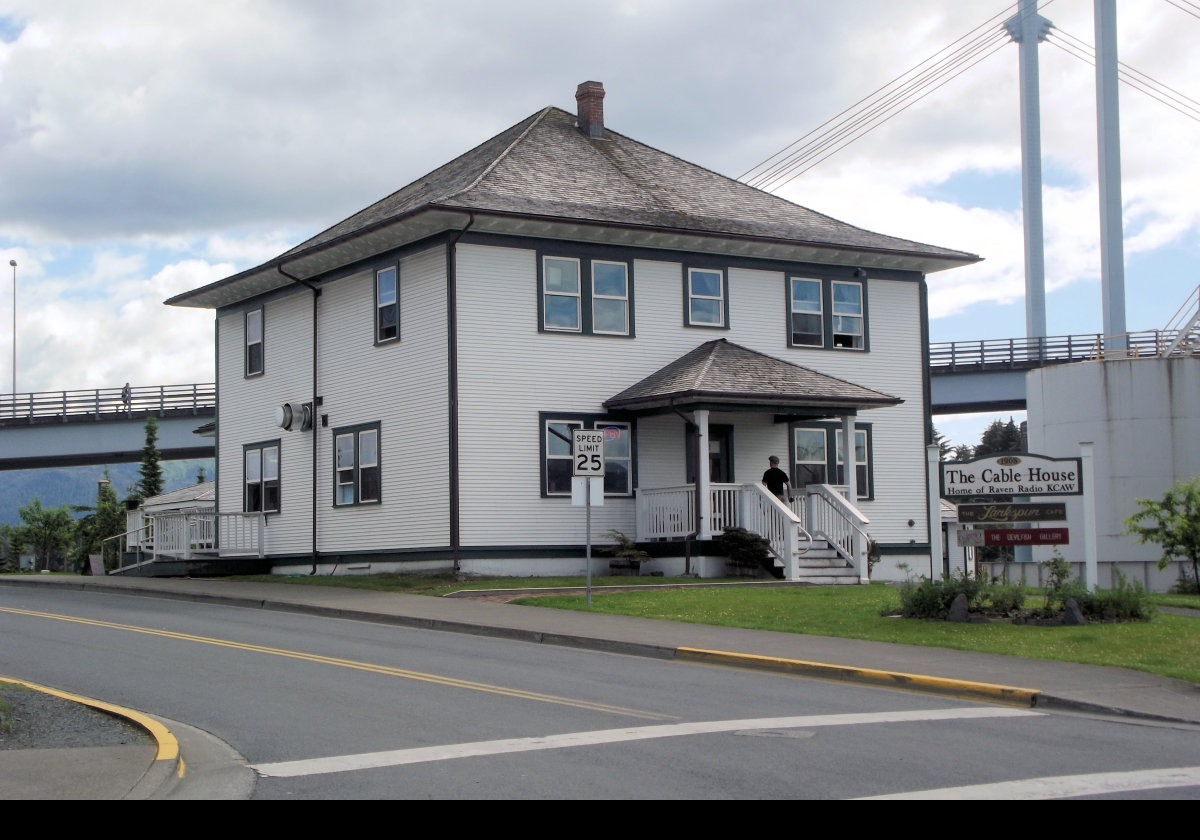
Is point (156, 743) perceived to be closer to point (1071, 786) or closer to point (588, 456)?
point (1071, 786)

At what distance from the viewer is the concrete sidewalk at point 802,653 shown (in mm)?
12734

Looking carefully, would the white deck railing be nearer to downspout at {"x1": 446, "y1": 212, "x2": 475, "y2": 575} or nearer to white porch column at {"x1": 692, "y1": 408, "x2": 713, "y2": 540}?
white porch column at {"x1": 692, "y1": 408, "x2": 713, "y2": 540}

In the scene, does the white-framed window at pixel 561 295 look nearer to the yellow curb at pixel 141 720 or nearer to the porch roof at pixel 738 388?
the porch roof at pixel 738 388

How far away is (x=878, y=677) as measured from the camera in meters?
14.0

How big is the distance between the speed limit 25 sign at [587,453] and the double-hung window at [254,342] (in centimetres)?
1442

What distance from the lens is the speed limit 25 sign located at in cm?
2034

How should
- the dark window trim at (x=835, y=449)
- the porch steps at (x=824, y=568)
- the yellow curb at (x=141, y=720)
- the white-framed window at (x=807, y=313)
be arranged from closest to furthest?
1. the yellow curb at (x=141, y=720)
2. the porch steps at (x=824, y=568)
3. the dark window trim at (x=835, y=449)
4. the white-framed window at (x=807, y=313)

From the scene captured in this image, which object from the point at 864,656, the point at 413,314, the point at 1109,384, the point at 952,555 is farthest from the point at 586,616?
the point at 1109,384

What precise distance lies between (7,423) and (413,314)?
32.4 metres

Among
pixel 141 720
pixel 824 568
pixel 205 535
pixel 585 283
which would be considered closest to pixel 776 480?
pixel 824 568

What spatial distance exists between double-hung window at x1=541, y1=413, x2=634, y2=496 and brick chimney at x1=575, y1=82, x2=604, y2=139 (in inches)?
338

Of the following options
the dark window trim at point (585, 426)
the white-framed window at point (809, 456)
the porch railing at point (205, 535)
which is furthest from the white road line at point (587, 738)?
the porch railing at point (205, 535)

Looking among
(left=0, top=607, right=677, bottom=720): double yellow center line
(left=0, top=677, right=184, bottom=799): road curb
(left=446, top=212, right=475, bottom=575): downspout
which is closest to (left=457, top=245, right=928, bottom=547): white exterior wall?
(left=446, top=212, right=475, bottom=575): downspout

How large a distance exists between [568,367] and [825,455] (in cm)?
663
